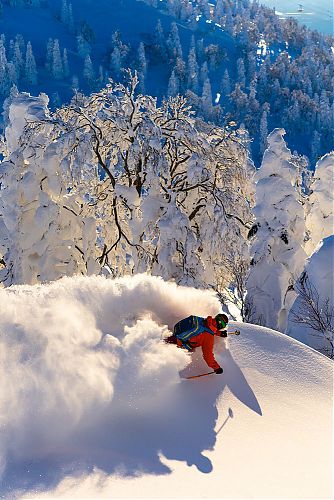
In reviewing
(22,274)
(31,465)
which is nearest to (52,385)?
(31,465)

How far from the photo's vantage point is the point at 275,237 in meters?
17.3

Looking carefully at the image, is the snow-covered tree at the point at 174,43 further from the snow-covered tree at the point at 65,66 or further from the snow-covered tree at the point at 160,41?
the snow-covered tree at the point at 65,66

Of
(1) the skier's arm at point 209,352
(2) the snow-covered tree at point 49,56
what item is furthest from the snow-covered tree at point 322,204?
(2) the snow-covered tree at point 49,56

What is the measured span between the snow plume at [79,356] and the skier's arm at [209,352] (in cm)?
31

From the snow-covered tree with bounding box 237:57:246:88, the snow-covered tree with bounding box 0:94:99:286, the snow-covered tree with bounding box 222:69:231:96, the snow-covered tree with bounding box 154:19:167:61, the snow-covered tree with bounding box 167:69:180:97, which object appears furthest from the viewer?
the snow-covered tree with bounding box 154:19:167:61

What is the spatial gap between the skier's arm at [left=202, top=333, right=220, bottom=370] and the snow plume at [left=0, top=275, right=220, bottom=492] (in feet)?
1.01

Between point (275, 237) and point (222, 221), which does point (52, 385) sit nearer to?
point (222, 221)

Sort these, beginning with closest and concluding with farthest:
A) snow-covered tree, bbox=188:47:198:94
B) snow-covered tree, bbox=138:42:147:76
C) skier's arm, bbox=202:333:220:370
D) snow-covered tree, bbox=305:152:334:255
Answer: skier's arm, bbox=202:333:220:370 < snow-covered tree, bbox=305:152:334:255 < snow-covered tree, bbox=188:47:198:94 < snow-covered tree, bbox=138:42:147:76

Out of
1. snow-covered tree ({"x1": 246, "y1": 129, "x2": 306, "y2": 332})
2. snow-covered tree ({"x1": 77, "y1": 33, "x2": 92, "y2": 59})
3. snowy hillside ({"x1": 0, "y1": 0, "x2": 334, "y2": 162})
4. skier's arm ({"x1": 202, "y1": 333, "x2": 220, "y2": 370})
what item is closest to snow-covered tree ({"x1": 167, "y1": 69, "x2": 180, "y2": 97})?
snowy hillside ({"x1": 0, "y1": 0, "x2": 334, "y2": 162})

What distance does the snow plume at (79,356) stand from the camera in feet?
17.5

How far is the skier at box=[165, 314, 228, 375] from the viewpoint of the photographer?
6477 mm

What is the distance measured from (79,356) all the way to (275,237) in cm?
1229

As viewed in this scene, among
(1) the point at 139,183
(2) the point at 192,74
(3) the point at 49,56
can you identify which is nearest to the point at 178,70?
(2) the point at 192,74

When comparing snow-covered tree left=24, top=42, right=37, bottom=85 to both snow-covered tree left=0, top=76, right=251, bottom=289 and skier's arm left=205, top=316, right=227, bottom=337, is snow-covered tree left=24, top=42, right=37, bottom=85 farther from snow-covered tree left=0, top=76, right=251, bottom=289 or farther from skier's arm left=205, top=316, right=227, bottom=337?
skier's arm left=205, top=316, right=227, bottom=337
